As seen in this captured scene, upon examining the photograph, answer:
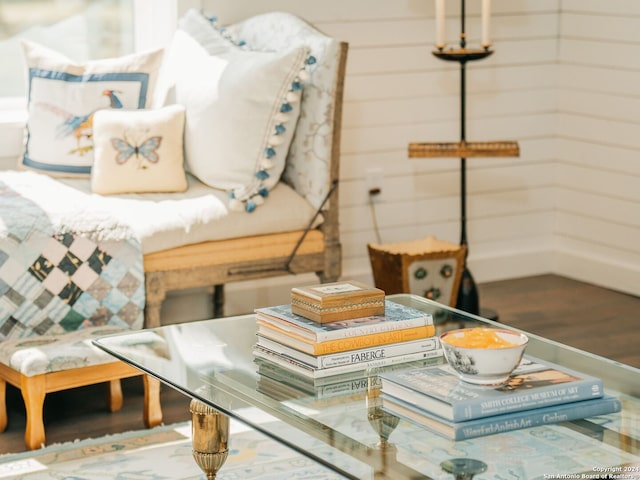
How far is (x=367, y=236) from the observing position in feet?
13.7

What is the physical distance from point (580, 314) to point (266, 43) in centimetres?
146

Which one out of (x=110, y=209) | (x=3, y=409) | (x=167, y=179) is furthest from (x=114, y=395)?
(x=167, y=179)

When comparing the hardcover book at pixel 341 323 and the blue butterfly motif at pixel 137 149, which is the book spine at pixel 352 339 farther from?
the blue butterfly motif at pixel 137 149

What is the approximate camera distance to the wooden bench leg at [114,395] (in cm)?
299

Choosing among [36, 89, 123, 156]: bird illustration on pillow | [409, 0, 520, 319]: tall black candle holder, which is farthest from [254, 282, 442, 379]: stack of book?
[409, 0, 520, 319]: tall black candle holder

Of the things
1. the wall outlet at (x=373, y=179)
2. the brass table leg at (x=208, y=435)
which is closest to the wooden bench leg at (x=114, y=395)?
the brass table leg at (x=208, y=435)

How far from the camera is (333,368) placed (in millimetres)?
1977

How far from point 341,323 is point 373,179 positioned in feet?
7.08

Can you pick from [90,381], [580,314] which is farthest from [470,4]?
[90,381]

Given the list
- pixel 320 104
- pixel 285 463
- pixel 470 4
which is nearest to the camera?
pixel 285 463

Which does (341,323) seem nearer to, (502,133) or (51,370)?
(51,370)

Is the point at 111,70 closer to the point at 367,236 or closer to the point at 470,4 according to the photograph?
the point at 367,236

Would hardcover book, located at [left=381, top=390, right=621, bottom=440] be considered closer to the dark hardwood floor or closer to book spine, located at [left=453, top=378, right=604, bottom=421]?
book spine, located at [left=453, top=378, right=604, bottom=421]

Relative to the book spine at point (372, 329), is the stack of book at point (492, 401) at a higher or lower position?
lower
